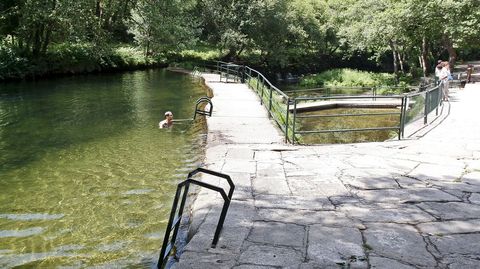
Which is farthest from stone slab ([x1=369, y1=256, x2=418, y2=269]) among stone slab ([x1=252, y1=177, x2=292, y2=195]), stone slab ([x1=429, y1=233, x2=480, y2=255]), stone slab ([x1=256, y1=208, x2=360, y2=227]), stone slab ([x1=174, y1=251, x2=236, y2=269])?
stone slab ([x1=252, y1=177, x2=292, y2=195])

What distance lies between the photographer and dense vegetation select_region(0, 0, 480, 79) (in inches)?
925

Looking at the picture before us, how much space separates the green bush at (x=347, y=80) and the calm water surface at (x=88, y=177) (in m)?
19.7

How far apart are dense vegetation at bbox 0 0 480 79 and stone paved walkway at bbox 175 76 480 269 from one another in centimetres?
1491

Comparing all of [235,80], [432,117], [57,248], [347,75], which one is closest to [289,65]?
[347,75]

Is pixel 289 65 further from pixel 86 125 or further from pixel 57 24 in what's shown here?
pixel 86 125

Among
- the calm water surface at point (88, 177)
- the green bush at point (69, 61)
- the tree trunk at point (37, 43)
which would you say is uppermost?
the tree trunk at point (37, 43)

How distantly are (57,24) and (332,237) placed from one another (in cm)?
2598

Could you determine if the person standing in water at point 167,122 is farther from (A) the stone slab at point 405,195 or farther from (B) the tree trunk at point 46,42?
(B) the tree trunk at point 46,42

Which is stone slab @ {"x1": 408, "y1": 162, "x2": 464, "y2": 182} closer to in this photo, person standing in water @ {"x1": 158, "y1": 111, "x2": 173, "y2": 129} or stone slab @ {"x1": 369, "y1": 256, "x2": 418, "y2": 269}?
stone slab @ {"x1": 369, "y1": 256, "x2": 418, "y2": 269}

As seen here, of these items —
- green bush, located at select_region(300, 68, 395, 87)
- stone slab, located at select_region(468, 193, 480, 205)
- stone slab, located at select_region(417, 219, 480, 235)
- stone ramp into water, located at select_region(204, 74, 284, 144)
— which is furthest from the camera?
green bush, located at select_region(300, 68, 395, 87)

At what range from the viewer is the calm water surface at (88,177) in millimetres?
5570

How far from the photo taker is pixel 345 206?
5.90 metres

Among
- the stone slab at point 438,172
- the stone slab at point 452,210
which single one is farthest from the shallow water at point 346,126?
the stone slab at point 452,210

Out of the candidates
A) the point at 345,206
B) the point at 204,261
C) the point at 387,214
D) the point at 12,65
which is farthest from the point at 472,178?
the point at 12,65
